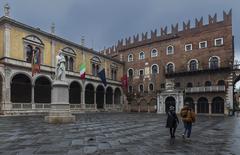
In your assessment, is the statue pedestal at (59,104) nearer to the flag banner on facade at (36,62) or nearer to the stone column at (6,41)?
the flag banner on facade at (36,62)

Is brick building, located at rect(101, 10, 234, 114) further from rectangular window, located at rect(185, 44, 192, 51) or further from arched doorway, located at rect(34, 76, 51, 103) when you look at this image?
arched doorway, located at rect(34, 76, 51, 103)

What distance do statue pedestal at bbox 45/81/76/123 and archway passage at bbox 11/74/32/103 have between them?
515 inches

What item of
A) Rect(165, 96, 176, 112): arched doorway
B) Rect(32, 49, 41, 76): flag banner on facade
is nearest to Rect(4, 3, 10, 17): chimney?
Rect(32, 49, 41, 76): flag banner on facade

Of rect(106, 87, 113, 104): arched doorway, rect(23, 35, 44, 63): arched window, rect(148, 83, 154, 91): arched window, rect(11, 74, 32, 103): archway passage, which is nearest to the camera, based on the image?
rect(11, 74, 32, 103): archway passage

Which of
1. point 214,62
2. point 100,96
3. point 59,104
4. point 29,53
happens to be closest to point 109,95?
point 100,96

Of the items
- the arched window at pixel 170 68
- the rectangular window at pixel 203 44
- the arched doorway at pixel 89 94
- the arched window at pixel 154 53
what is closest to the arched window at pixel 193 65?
the rectangular window at pixel 203 44

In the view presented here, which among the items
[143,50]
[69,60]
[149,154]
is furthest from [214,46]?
[149,154]

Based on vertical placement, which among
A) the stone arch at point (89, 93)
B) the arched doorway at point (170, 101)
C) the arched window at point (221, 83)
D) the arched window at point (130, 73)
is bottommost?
the arched doorway at point (170, 101)

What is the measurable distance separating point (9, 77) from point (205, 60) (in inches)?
1091

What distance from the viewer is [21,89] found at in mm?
26000

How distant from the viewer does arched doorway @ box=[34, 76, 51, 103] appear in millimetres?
27634

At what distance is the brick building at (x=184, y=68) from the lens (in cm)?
3247

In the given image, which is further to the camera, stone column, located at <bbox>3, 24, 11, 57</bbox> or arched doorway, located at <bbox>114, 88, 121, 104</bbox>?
arched doorway, located at <bbox>114, 88, 121, 104</bbox>

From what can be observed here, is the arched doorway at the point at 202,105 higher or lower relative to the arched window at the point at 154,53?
lower
